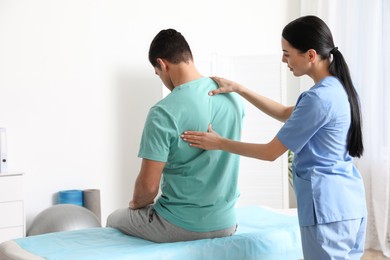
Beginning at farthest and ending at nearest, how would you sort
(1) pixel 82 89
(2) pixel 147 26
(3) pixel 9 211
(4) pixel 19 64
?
1. (2) pixel 147 26
2. (1) pixel 82 89
3. (4) pixel 19 64
4. (3) pixel 9 211

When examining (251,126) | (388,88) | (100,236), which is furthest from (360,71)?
(100,236)

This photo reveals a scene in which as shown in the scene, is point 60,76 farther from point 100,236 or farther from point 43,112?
point 100,236

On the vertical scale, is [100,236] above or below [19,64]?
below

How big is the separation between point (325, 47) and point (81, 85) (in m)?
2.38

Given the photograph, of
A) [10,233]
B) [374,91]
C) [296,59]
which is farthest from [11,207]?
[374,91]

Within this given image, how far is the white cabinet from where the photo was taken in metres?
3.28

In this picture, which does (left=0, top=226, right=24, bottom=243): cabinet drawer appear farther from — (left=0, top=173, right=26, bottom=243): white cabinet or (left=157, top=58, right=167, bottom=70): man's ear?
(left=157, top=58, right=167, bottom=70): man's ear

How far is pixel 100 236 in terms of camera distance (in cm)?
217

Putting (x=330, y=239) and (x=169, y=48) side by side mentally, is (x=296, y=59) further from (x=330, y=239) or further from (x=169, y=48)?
(x=330, y=239)

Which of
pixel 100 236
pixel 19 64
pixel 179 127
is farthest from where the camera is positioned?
pixel 19 64

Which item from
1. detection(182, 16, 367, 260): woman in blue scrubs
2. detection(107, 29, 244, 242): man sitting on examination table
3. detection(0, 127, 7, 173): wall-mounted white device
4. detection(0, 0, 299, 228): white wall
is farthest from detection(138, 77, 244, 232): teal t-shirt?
detection(0, 0, 299, 228): white wall

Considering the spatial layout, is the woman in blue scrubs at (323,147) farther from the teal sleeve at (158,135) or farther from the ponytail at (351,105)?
the teal sleeve at (158,135)

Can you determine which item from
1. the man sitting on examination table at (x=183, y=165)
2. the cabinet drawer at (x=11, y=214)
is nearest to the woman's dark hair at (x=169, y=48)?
the man sitting on examination table at (x=183, y=165)

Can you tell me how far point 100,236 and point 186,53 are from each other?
31.5 inches
